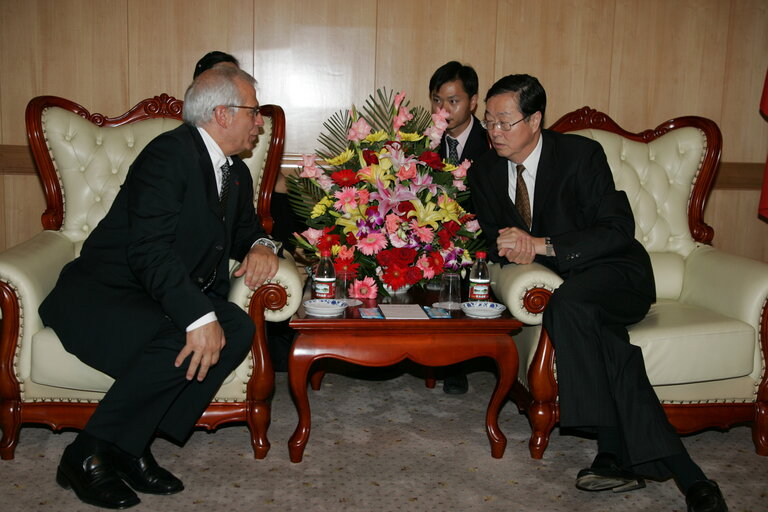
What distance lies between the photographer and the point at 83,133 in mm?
3402

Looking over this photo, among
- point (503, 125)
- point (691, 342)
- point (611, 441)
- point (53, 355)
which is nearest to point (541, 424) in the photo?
point (611, 441)

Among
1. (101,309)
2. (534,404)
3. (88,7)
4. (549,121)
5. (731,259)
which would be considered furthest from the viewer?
(549,121)

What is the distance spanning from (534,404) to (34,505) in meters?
1.75

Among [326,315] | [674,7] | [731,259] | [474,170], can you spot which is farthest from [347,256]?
[674,7]

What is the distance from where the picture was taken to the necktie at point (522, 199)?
318cm

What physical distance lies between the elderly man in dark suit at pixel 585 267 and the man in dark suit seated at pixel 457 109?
0.56 metres

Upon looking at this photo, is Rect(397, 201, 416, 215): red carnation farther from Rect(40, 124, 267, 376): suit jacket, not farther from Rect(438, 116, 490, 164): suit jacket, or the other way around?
Rect(438, 116, 490, 164): suit jacket

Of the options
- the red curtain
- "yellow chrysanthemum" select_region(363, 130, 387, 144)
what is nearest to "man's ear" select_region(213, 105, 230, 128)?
"yellow chrysanthemum" select_region(363, 130, 387, 144)

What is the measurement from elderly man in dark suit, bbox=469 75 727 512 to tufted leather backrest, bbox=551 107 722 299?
1.68 ft

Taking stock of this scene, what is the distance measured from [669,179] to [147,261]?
2.47m

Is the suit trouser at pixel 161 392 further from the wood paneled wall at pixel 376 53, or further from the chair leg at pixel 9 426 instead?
the wood paneled wall at pixel 376 53

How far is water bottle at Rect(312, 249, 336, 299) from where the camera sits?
9.20 feet

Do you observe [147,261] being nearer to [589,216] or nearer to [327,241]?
[327,241]

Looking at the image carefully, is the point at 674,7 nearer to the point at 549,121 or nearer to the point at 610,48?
the point at 610,48
